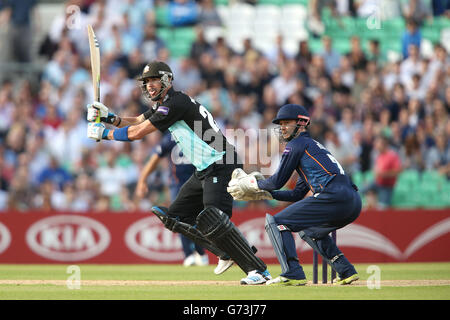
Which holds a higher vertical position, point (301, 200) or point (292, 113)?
point (292, 113)

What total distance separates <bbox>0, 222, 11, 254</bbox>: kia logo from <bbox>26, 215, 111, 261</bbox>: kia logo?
0.33 m

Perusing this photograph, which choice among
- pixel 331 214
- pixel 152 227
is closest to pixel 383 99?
pixel 152 227

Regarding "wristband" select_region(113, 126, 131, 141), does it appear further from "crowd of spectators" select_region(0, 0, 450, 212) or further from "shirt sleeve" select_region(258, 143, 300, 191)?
"crowd of spectators" select_region(0, 0, 450, 212)

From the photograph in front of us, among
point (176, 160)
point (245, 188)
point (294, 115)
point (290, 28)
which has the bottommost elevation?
point (176, 160)

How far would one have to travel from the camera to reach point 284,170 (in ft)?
27.9

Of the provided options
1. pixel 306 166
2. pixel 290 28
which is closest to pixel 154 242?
pixel 306 166

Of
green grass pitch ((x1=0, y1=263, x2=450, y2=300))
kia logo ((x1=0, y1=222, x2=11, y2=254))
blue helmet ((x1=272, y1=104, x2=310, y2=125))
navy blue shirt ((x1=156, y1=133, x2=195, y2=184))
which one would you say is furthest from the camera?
kia logo ((x1=0, y1=222, x2=11, y2=254))

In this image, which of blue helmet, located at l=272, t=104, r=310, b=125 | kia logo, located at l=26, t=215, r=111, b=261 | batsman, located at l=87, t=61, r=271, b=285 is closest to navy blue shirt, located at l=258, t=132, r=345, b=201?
blue helmet, located at l=272, t=104, r=310, b=125

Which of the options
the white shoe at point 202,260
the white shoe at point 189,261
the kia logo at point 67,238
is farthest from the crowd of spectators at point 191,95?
the white shoe at point 189,261

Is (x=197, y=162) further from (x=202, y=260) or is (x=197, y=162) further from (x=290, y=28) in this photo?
(x=290, y=28)

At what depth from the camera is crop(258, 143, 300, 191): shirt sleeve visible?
27.8ft

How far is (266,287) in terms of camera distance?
335 inches

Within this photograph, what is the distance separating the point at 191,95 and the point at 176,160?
4218 millimetres

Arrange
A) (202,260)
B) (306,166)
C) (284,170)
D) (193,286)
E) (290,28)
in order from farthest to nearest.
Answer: (290,28) → (202,260) → (193,286) → (306,166) → (284,170)
